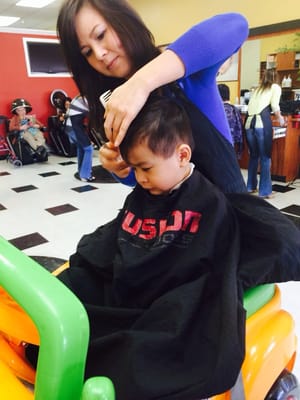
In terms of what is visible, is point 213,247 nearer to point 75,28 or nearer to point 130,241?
point 130,241

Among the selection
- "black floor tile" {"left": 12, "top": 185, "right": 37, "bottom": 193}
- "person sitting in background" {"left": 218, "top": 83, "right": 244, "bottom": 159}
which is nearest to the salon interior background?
"black floor tile" {"left": 12, "top": 185, "right": 37, "bottom": 193}

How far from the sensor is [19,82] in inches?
245

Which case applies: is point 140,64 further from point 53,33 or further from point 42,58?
point 53,33

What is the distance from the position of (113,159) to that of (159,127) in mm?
178

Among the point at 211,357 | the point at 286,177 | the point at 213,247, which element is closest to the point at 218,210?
the point at 213,247

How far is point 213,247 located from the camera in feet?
2.59

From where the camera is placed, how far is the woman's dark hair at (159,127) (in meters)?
0.79

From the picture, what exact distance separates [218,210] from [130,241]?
24 centimetres

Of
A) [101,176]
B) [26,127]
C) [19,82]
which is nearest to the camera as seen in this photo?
[101,176]

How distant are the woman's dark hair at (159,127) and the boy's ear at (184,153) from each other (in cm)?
1

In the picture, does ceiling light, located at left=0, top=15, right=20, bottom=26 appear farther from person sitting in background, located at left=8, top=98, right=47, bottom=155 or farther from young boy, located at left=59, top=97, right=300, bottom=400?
young boy, located at left=59, top=97, right=300, bottom=400

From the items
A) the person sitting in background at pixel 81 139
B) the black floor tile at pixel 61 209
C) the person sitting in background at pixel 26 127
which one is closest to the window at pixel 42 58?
the person sitting in background at pixel 26 127

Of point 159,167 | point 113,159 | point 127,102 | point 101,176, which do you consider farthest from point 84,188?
point 127,102

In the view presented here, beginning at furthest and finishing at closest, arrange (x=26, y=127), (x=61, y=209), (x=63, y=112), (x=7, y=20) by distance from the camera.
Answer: (x=7, y=20)
(x=63, y=112)
(x=26, y=127)
(x=61, y=209)
